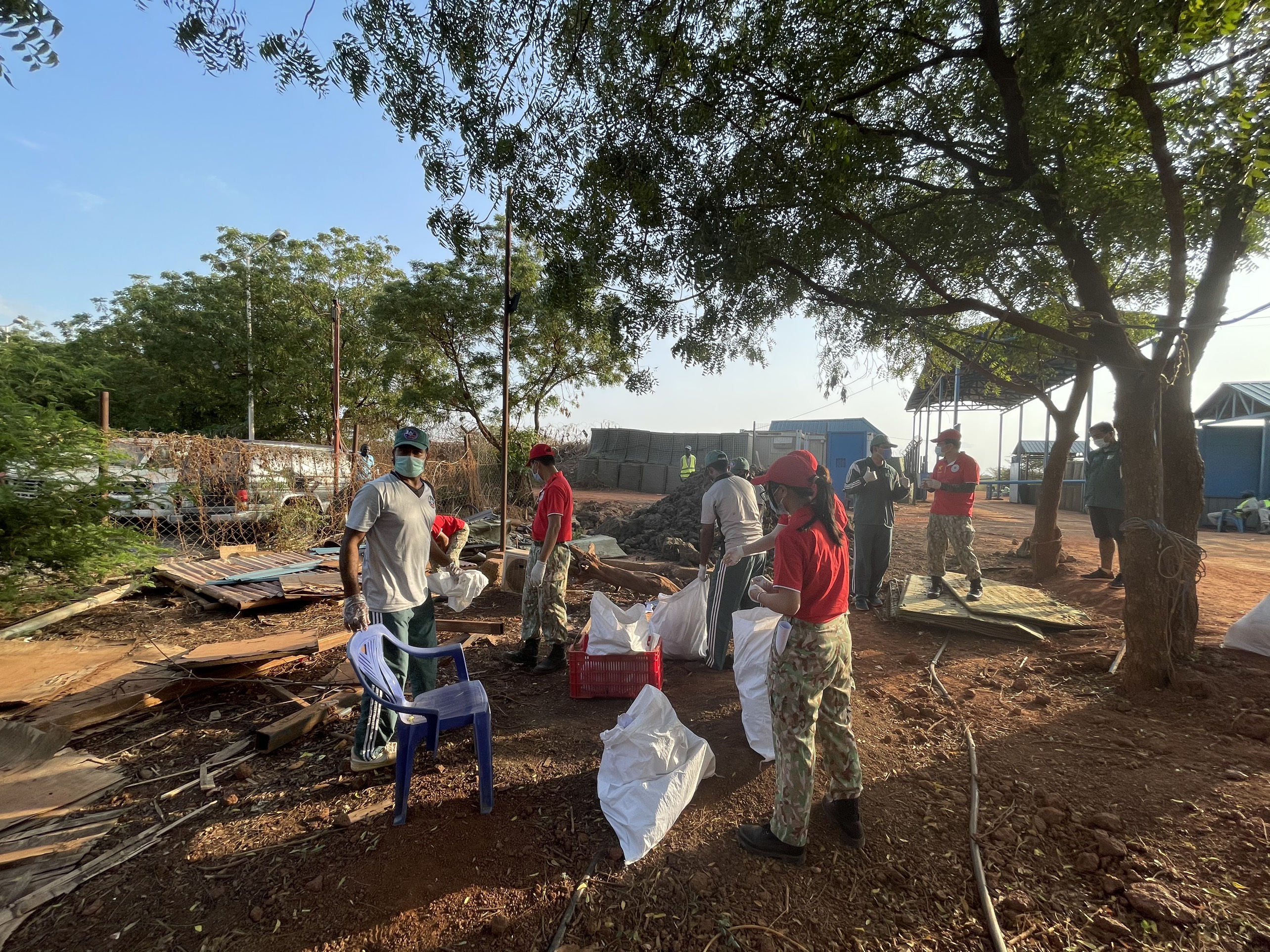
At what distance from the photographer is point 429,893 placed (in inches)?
89.4

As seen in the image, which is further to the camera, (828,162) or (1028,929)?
(828,162)

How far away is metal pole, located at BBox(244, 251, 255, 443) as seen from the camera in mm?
17812

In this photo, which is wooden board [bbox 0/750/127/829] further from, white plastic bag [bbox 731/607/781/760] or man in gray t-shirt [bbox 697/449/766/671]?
man in gray t-shirt [bbox 697/449/766/671]

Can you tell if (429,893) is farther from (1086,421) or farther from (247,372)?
(247,372)

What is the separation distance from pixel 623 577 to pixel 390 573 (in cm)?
439

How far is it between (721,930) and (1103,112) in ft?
19.6

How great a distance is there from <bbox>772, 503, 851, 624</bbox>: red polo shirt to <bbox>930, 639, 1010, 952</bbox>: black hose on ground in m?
1.13

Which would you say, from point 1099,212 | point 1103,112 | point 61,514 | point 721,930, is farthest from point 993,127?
point 61,514

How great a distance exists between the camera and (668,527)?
36.0 feet

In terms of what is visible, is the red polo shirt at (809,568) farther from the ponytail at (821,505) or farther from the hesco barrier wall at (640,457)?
the hesco barrier wall at (640,457)

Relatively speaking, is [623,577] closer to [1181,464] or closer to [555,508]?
A: [555,508]

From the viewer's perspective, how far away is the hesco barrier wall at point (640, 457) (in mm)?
23359

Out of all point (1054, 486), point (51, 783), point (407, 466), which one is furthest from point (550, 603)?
point (1054, 486)

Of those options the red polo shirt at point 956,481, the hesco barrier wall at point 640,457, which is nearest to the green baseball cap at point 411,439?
the red polo shirt at point 956,481
